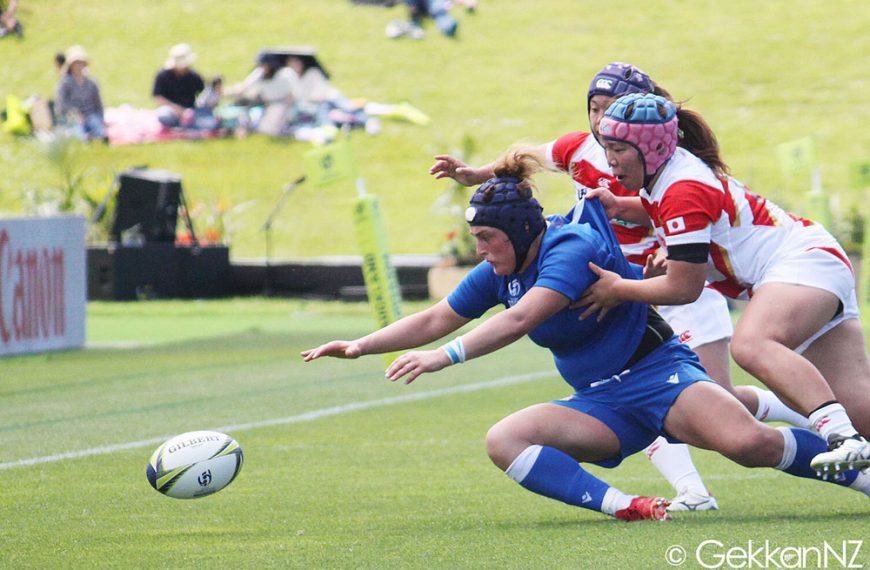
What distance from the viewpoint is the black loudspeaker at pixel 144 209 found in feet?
67.9

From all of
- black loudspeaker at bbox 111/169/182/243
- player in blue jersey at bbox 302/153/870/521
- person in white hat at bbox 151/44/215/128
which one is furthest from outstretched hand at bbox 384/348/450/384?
person in white hat at bbox 151/44/215/128

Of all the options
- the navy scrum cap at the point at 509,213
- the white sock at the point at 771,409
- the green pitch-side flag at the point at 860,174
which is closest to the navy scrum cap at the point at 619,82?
the navy scrum cap at the point at 509,213

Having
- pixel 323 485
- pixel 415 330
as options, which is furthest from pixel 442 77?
pixel 415 330

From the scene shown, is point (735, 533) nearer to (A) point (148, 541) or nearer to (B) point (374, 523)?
(B) point (374, 523)

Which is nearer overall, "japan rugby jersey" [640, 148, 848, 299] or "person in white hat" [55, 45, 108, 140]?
"japan rugby jersey" [640, 148, 848, 299]

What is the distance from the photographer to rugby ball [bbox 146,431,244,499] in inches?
241

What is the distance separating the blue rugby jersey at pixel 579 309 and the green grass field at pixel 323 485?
25.0 inches

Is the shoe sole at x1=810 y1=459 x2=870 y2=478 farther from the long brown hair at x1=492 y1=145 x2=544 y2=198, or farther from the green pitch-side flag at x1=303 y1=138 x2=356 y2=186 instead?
the green pitch-side flag at x1=303 y1=138 x2=356 y2=186

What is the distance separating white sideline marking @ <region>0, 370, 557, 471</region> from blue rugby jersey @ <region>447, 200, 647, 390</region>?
324 cm

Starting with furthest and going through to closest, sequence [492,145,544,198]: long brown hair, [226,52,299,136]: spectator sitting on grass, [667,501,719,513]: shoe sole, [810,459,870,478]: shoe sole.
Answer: [226,52,299,136]: spectator sitting on grass → [667,501,719,513]: shoe sole → [492,145,544,198]: long brown hair → [810,459,870,478]: shoe sole

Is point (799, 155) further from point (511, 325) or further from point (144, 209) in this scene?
point (511, 325)

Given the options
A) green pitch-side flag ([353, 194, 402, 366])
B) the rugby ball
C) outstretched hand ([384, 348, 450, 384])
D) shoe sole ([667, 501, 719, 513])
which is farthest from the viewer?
green pitch-side flag ([353, 194, 402, 366])

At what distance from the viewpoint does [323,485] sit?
724cm

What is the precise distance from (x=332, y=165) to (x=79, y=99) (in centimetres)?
1740
